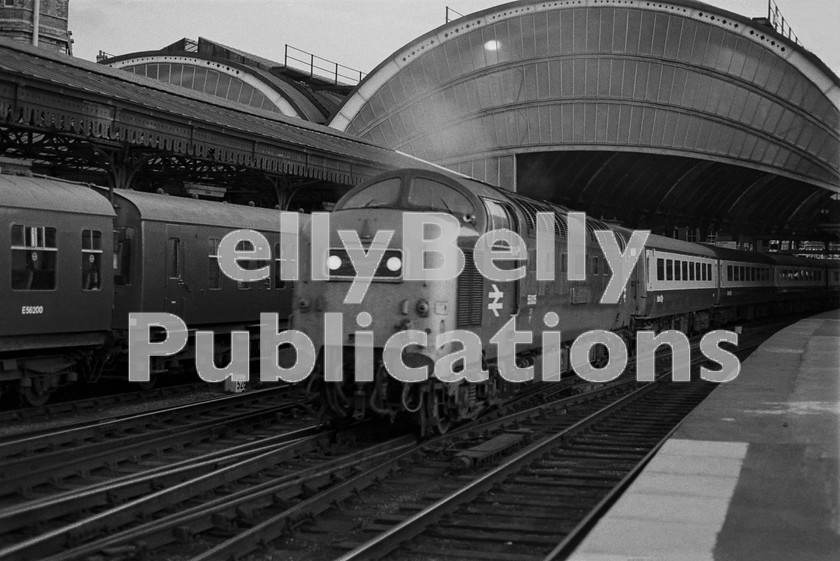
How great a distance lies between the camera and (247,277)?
19.5 m

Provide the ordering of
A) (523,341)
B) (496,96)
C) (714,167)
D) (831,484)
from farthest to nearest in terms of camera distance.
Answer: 1. (714,167)
2. (496,96)
3. (523,341)
4. (831,484)

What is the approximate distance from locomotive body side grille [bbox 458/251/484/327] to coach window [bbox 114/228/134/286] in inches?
298

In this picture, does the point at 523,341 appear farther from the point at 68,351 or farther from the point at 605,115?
the point at 605,115

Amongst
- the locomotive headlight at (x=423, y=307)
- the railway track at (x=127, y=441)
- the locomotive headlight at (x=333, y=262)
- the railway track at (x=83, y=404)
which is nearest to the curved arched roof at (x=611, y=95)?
the railway track at (x=83, y=404)

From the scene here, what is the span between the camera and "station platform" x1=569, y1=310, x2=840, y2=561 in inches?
275

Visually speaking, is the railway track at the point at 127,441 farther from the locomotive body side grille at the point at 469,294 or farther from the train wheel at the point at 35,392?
the locomotive body side grille at the point at 469,294

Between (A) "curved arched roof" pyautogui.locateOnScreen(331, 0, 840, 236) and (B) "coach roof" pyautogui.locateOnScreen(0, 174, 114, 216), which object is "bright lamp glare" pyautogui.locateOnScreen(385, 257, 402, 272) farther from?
(A) "curved arched roof" pyautogui.locateOnScreen(331, 0, 840, 236)

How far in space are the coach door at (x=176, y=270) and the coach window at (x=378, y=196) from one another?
20.4ft

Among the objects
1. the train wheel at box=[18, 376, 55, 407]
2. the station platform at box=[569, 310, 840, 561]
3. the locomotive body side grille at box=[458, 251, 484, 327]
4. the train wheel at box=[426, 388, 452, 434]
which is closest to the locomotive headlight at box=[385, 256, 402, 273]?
the locomotive body side grille at box=[458, 251, 484, 327]

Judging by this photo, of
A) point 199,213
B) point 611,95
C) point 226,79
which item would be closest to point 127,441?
point 199,213

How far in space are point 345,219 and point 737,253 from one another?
33.2 meters

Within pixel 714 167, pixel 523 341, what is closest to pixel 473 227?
pixel 523 341

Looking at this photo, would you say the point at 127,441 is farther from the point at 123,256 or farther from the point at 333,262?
the point at 123,256

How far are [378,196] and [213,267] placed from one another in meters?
7.51
